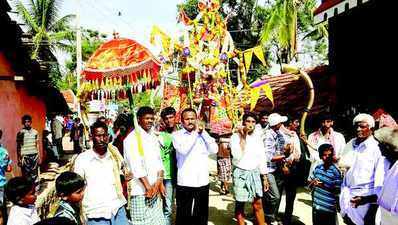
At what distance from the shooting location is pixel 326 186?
5121 millimetres

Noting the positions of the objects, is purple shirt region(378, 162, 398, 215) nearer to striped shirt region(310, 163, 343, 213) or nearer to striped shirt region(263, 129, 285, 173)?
striped shirt region(310, 163, 343, 213)

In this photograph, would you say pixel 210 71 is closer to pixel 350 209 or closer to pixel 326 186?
pixel 326 186

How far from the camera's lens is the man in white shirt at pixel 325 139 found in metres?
6.31

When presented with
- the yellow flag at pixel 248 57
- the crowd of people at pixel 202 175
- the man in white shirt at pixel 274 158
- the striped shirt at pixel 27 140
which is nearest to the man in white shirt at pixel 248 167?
the crowd of people at pixel 202 175

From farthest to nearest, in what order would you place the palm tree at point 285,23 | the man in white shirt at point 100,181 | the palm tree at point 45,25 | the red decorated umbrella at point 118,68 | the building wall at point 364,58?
1. the palm tree at point 45,25
2. the palm tree at point 285,23
3. the building wall at point 364,58
4. the red decorated umbrella at point 118,68
5. the man in white shirt at point 100,181

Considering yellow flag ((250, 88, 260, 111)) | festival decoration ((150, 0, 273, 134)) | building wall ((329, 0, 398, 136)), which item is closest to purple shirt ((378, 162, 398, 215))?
building wall ((329, 0, 398, 136))

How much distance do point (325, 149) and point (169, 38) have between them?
15.7ft

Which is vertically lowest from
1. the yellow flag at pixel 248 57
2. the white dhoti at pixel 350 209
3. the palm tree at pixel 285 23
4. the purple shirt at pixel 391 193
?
the white dhoti at pixel 350 209

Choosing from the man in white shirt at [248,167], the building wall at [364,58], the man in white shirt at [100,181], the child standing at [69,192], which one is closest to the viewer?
the child standing at [69,192]

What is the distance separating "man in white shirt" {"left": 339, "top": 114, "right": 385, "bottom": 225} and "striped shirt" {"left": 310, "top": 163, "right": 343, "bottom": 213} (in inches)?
16.4

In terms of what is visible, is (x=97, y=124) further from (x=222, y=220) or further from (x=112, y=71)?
(x=222, y=220)

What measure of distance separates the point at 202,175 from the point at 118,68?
1.71 m

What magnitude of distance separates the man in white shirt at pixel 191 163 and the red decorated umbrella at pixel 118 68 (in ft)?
2.51

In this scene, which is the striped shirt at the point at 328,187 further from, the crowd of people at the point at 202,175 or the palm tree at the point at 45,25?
the palm tree at the point at 45,25
